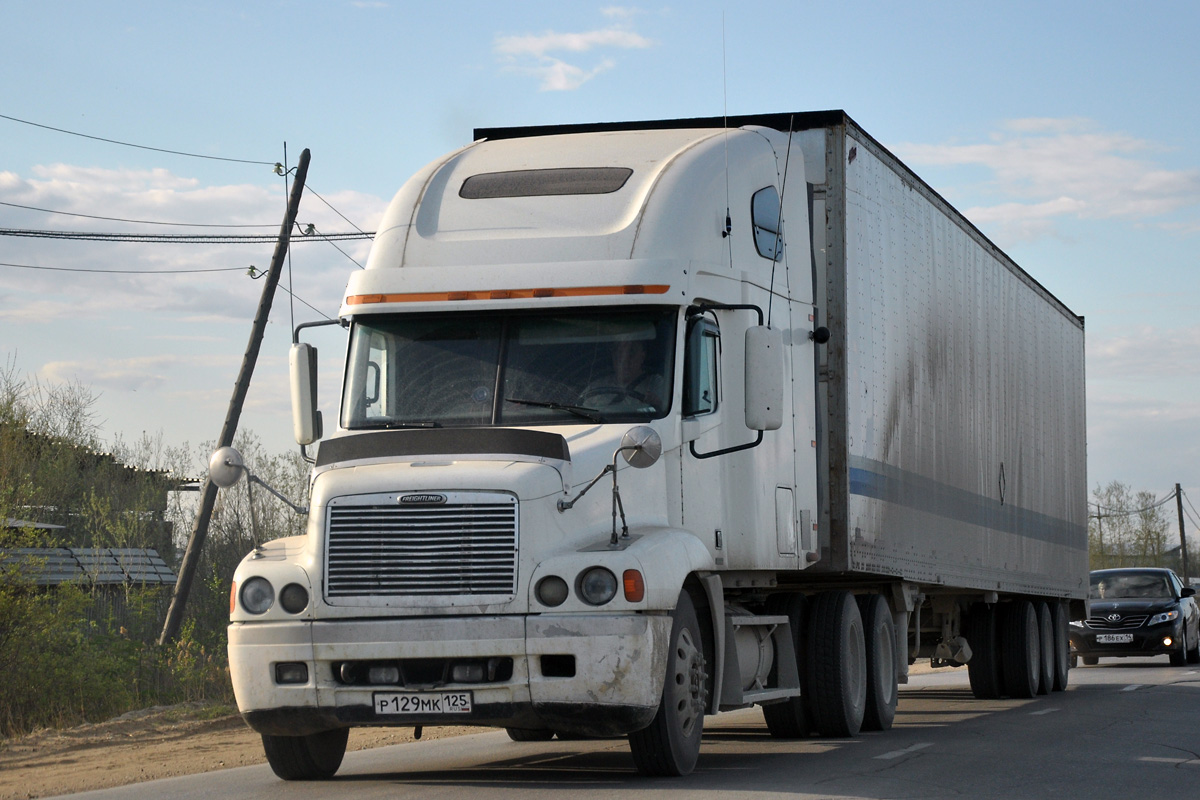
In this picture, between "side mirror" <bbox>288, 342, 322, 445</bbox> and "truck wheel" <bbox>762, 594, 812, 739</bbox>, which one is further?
"truck wheel" <bbox>762, 594, 812, 739</bbox>

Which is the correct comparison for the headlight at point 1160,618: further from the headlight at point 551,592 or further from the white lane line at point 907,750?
the headlight at point 551,592

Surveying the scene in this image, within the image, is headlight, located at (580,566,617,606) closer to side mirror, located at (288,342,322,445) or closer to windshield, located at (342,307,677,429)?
windshield, located at (342,307,677,429)

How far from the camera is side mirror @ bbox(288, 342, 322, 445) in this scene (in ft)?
32.9

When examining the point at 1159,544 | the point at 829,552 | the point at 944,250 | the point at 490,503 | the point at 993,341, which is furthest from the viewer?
the point at 1159,544

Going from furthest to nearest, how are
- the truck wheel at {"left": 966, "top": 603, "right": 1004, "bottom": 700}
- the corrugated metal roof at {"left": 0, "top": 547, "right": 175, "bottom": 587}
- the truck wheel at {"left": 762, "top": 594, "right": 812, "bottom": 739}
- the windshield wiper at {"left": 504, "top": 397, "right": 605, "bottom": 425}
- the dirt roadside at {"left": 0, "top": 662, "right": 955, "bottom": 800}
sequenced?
the corrugated metal roof at {"left": 0, "top": 547, "right": 175, "bottom": 587}, the truck wheel at {"left": 966, "top": 603, "right": 1004, "bottom": 700}, the truck wheel at {"left": 762, "top": 594, "right": 812, "bottom": 739}, the dirt roadside at {"left": 0, "top": 662, "right": 955, "bottom": 800}, the windshield wiper at {"left": 504, "top": 397, "right": 605, "bottom": 425}

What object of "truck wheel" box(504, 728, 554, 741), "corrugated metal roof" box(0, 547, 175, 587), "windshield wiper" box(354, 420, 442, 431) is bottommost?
"truck wheel" box(504, 728, 554, 741)

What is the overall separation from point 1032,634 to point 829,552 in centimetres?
827

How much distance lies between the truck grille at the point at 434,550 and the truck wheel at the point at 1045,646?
13255 millimetres

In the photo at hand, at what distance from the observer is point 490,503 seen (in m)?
8.47

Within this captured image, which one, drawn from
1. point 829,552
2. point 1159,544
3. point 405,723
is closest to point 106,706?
point 829,552

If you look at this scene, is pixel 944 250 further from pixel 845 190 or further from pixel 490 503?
pixel 490 503

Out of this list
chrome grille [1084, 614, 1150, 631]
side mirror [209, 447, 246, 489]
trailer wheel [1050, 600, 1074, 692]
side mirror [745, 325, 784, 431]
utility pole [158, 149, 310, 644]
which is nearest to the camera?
side mirror [209, 447, 246, 489]

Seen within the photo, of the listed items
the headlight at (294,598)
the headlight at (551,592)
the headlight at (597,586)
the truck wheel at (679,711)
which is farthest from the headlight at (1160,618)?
the headlight at (294,598)

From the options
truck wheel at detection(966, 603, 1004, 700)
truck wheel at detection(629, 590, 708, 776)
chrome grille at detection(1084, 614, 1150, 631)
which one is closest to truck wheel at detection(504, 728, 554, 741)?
truck wheel at detection(629, 590, 708, 776)
